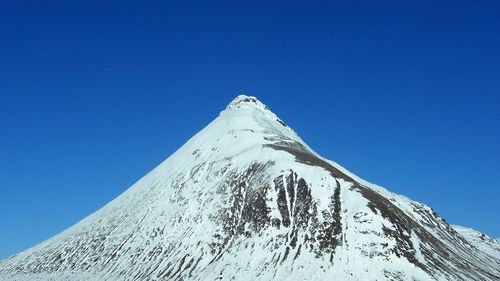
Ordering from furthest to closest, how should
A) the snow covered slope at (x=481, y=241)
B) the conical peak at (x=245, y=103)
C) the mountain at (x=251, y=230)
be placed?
the conical peak at (x=245, y=103), the snow covered slope at (x=481, y=241), the mountain at (x=251, y=230)

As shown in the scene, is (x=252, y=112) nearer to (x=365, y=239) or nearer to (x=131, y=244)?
(x=131, y=244)

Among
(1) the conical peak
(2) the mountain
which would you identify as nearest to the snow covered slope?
(2) the mountain

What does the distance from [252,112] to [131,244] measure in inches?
2257

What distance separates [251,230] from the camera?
94.6 meters

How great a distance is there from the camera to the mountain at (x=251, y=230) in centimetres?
8238

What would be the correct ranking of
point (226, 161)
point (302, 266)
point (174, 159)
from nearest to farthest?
1. point (302, 266)
2. point (226, 161)
3. point (174, 159)

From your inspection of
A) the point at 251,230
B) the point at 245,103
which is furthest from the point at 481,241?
the point at 251,230

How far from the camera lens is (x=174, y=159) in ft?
470

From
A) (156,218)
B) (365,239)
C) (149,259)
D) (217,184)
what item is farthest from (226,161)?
(365,239)

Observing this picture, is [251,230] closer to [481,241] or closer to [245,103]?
[245,103]

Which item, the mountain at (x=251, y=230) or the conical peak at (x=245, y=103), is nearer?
the mountain at (x=251, y=230)

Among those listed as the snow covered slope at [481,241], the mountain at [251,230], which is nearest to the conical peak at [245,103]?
the mountain at [251,230]

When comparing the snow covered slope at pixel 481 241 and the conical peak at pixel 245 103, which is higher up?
the conical peak at pixel 245 103

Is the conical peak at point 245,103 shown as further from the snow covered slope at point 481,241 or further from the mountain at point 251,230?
the snow covered slope at point 481,241
